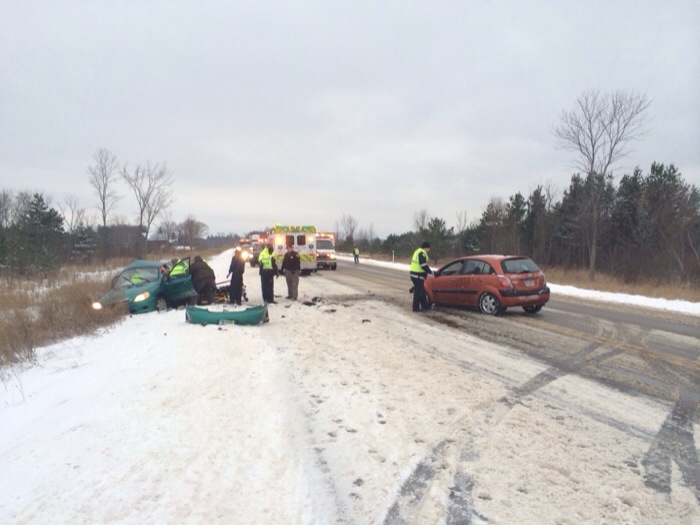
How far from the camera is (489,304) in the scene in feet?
38.3

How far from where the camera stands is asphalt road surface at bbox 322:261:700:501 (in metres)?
4.12

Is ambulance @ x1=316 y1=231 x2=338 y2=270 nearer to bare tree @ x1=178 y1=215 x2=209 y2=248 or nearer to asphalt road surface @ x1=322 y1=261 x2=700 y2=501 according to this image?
asphalt road surface @ x1=322 y1=261 x2=700 y2=501

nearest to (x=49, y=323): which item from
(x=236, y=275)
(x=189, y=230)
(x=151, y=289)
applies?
(x=151, y=289)

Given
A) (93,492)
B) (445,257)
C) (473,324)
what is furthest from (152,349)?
(445,257)

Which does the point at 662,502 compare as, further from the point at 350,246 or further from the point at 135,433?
the point at 350,246

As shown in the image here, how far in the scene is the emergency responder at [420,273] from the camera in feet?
39.8

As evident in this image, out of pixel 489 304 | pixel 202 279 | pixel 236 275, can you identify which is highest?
pixel 236 275

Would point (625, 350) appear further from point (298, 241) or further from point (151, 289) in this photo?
point (298, 241)

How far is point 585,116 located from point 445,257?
22.8 metres

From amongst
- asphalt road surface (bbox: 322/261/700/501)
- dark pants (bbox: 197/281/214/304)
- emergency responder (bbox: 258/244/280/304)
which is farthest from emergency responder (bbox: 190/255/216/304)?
asphalt road surface (bbox: 322/261/700/501)

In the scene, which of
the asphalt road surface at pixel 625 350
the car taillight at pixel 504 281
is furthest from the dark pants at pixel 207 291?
the car taillight at pixel 504 281

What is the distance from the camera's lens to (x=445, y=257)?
45719 mm

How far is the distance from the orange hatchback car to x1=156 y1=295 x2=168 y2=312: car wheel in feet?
27.8

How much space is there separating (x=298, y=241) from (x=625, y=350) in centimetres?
1921
